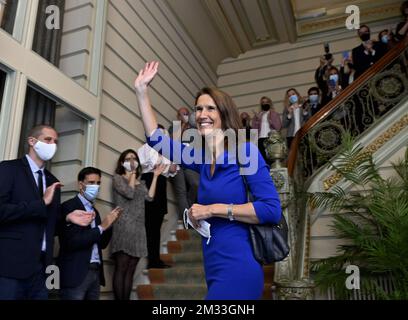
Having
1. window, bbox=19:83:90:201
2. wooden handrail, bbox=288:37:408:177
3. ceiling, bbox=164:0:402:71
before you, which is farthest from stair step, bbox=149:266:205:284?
ceiling, bbox=164:0:402:71

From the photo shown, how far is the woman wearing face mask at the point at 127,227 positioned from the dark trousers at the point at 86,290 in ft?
2.29

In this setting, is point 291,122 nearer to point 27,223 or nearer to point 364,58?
point 364,58

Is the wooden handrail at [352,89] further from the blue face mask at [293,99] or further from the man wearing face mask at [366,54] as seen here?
the blue face mask at [293,99]

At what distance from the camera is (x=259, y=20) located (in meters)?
8.02

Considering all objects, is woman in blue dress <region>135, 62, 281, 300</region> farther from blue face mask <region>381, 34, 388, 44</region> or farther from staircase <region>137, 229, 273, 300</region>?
Answer: blue face mask <region>381, 34, 388, 44</region>

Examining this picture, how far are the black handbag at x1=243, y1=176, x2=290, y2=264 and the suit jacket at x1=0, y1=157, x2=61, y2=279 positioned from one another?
1.64 meters

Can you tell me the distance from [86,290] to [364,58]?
5.26m

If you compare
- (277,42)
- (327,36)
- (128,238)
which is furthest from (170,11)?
(128,238)

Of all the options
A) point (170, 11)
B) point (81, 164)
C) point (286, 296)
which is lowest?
point (286, 296)

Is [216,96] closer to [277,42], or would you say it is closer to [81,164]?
[81,164]

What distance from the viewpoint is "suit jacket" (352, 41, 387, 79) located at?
570 cm

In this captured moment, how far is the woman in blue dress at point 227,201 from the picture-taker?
112 cm

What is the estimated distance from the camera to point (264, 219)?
1.14 m

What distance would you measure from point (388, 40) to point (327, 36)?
2.65m
